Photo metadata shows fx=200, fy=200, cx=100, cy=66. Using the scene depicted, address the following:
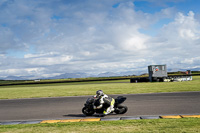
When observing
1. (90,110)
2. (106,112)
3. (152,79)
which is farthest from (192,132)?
(152,79)

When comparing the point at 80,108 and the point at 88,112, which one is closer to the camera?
the point at 88,112

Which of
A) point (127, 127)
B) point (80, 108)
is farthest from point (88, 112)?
point (127, 127)

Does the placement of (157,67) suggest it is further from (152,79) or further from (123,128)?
(123,128)

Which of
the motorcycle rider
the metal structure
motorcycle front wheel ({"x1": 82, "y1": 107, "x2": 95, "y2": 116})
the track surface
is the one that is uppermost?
the metal structure

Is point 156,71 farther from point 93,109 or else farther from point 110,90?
point 93,109

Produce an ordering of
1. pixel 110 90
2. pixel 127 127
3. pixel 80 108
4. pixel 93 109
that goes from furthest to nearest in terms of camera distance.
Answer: pixel 110 90, pixel 80 108, pixel 93 109, pixel 127 127

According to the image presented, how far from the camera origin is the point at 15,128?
7.32 meters

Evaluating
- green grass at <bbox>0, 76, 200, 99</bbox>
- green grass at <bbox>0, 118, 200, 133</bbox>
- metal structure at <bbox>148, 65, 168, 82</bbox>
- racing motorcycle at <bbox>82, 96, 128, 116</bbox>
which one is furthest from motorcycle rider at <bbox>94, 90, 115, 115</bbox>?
metal structure at <bbox>148, 65, 168, 82</bbox>

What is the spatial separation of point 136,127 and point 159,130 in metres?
0.79

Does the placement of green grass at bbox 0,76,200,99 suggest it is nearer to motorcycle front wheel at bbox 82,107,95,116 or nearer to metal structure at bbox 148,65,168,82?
metal structure at bbox 148,65,168,82

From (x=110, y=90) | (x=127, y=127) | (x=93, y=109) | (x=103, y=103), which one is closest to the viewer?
(x=127, y=127)

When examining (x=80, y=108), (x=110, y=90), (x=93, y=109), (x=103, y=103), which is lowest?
(x=80, y=108)

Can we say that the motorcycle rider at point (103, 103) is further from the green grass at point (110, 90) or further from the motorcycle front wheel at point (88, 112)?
the green grass at point (110, 90)

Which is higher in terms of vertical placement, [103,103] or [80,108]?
[103,103]
